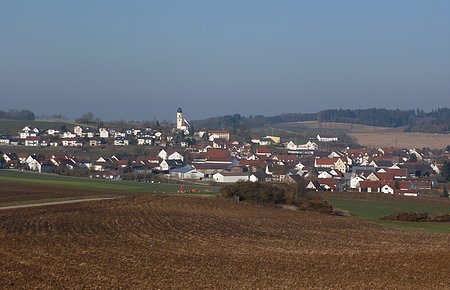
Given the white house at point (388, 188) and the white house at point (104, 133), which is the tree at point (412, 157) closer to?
the white house at point (388, 188)

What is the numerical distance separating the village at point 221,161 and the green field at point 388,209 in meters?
4.80

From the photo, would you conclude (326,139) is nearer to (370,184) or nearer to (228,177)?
(228,177)

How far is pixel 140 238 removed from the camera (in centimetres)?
2839

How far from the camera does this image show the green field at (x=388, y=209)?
42.4m

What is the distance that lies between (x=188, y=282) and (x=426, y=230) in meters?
23.6

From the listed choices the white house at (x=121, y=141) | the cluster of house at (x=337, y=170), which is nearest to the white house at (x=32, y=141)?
the white house at (x=121, y=141)

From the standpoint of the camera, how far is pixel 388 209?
57.2m

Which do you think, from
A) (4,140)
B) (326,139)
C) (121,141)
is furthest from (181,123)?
(4,140)

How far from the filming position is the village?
8964 centimetres

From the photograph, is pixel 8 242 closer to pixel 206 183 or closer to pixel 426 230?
pixel 426 230

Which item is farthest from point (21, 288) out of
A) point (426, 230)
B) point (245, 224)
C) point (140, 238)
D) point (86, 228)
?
point (426, 230)

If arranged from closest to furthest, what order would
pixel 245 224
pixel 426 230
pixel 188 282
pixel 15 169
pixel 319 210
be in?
pixel 188 282 → pixel 245 224 → pixel 426 230 → pixel 319 210 → pixel 15 169

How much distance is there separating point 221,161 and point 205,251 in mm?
89707

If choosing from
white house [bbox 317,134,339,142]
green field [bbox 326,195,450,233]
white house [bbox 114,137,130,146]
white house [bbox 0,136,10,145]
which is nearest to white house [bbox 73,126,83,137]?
white house [bbox 114,137,130,146]
